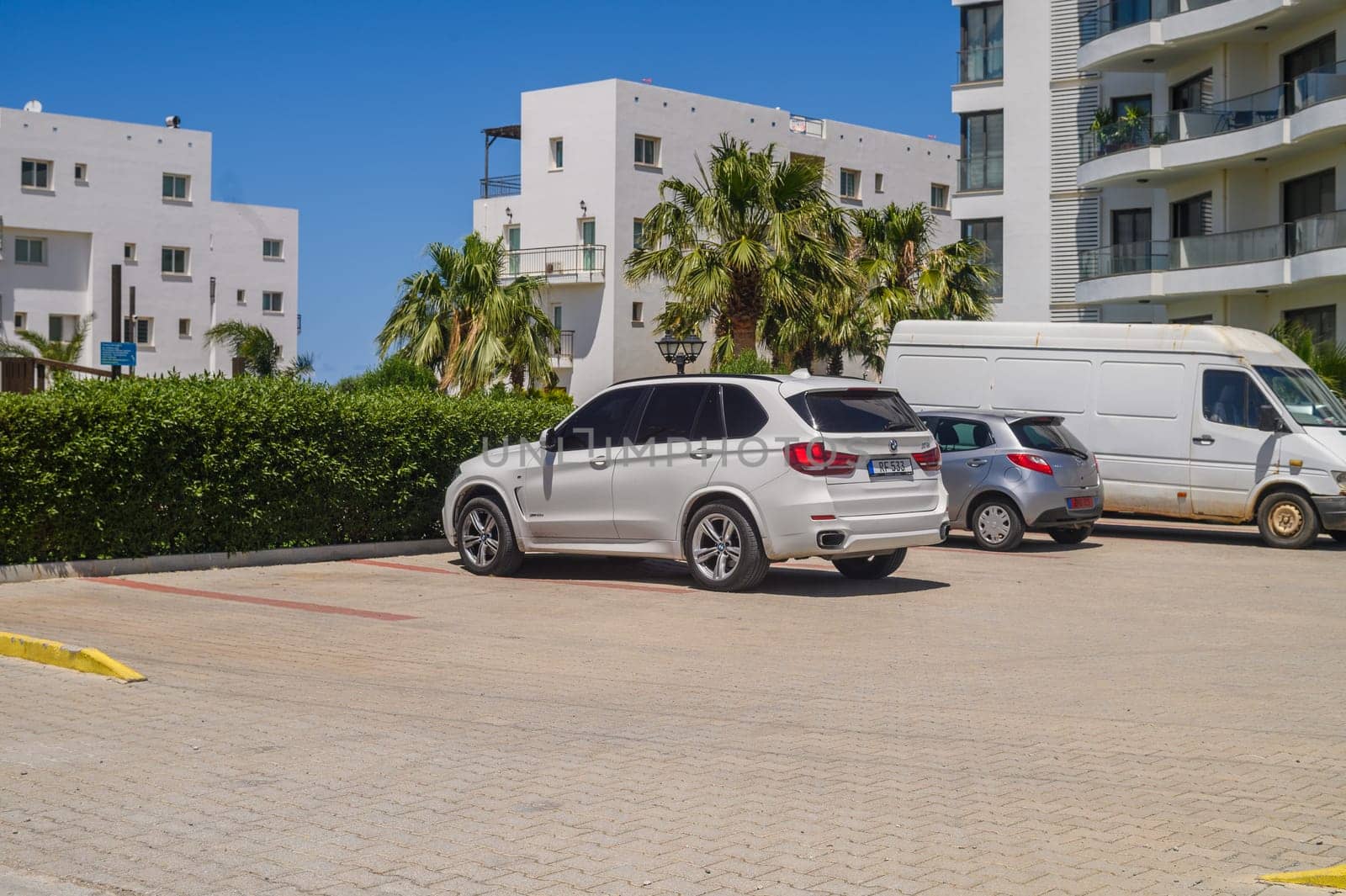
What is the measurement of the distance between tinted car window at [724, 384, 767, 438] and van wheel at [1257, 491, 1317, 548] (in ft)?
30.3

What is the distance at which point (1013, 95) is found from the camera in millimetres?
41812

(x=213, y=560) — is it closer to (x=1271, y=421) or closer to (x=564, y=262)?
(x=1271, y=421)

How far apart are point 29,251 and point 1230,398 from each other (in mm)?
55453

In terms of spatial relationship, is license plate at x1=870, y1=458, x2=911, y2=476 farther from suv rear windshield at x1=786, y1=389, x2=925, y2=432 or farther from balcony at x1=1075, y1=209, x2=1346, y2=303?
balcony at x1=1075, y1=209, x2=1346, y2=303

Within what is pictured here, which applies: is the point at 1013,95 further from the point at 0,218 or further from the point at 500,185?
the point at 0,218

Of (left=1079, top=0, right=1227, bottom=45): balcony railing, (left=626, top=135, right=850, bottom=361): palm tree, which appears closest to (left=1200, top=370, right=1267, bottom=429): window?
(left=626, top=135, right=850, bottom=361): palm tree

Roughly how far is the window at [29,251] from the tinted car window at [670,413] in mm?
55978

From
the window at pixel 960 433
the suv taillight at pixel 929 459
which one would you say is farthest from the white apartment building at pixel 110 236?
the suv taillight at pixel 929 459

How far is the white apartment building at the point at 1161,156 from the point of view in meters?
32.7

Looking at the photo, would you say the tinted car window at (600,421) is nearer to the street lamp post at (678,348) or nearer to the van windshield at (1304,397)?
the van windshield at (1304,397)

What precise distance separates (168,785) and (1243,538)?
17.6 metres

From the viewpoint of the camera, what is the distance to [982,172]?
140 ft

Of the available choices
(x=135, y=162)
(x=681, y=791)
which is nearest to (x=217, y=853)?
(x=681, y=791)

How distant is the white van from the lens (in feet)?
61.5
